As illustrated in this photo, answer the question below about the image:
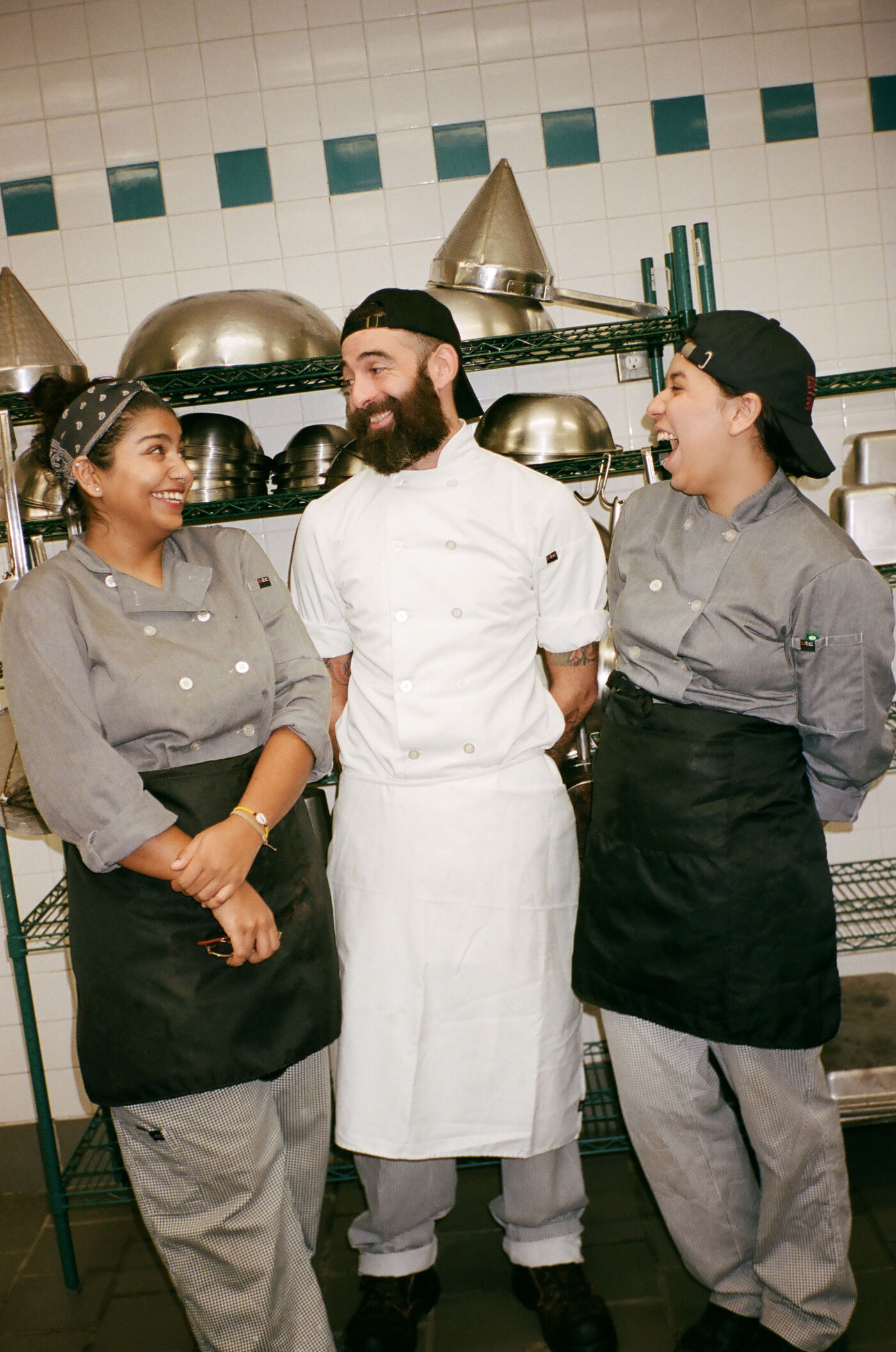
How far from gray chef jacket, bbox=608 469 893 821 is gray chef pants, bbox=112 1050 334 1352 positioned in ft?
3.00

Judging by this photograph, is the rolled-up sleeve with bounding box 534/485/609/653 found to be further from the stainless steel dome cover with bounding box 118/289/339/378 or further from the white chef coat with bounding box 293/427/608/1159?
the stainless steel dome cover with bounding box 118/289/339/378

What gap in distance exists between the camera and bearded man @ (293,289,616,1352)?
172 cm

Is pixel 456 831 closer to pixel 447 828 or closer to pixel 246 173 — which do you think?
pixel 447 828

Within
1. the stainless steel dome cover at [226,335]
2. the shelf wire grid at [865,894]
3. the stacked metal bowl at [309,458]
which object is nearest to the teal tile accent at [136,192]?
the stainless steel dome cover at [226,335]

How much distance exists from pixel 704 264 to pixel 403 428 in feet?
3.02

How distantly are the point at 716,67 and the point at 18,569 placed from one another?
2032 mm

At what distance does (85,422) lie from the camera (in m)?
1.50

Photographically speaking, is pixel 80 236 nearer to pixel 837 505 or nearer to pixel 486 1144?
pixel 837 505

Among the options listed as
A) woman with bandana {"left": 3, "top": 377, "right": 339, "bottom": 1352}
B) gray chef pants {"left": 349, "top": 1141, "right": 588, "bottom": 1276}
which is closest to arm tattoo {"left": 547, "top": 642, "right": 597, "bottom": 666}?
woman with bandana {"left": 3, "top": 377, "right": 339, "bottom": 1352}

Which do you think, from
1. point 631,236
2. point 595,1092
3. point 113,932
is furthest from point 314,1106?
point 631,236

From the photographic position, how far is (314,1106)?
1.66m

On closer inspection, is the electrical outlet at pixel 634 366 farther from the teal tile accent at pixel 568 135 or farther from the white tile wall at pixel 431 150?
the teal tile accent at pixel 568 135

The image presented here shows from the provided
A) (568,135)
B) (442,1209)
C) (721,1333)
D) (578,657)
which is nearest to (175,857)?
(578,657)

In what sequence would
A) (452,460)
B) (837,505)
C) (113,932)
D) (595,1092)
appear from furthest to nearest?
(595,1092) < (837,505) < (452,460) < (113,932)
